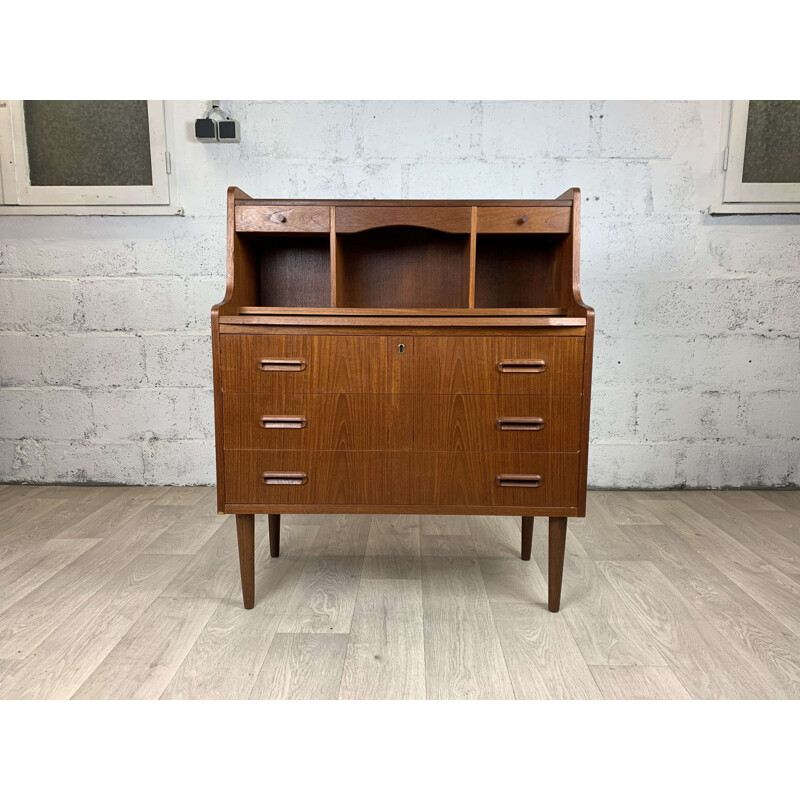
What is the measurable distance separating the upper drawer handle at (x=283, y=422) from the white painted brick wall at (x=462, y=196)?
129 centimetres

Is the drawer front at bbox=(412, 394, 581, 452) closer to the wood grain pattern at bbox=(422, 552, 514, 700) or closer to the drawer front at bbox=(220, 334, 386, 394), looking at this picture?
the drawer front at bbox=(220, 334, 386, 394)

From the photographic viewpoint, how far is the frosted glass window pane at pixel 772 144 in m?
2.62

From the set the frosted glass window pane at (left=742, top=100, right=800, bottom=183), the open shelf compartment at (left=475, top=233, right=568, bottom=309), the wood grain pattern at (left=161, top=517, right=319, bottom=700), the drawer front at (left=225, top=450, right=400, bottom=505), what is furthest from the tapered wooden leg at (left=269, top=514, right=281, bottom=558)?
the frosted glass window pane at (left=742, top=100, right=800, bottom=183)

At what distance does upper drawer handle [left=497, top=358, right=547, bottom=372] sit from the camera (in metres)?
1.61

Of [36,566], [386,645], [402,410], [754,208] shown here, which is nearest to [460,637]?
[386,645]

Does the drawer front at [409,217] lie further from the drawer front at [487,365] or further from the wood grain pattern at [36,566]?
the wood grain pattern at [36,566]

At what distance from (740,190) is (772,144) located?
0.75 ft

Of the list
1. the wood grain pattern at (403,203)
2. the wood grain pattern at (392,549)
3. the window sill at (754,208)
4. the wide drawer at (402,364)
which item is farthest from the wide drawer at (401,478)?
the window sill at (754,208)

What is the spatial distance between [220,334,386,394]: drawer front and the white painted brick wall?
1.26 metres

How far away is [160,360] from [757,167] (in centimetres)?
275

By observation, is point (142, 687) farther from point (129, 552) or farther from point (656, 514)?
point (656, 514)

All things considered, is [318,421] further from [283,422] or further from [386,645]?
[386,645]

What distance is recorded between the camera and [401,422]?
1.64 meters

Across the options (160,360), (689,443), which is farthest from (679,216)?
(160,360)
